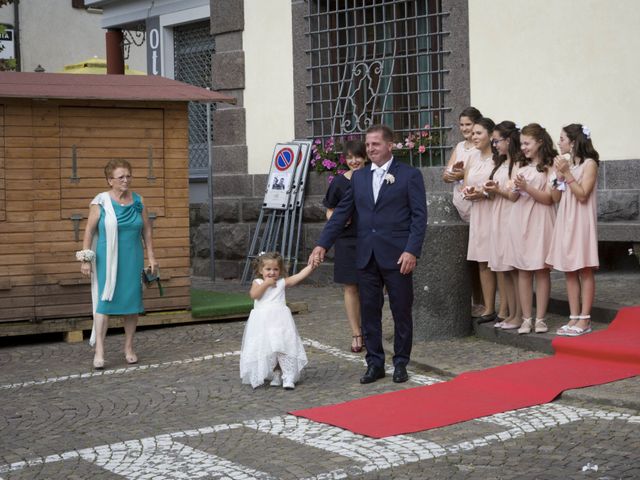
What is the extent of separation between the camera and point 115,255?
961 centimetres

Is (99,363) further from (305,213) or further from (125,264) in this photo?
(305,213)

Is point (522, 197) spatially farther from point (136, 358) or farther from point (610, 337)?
point (136, 358)

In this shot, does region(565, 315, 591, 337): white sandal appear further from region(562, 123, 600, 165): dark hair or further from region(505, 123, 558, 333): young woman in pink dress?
region(562, 123, 600, 165): dark hair

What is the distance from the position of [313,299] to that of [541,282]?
444cm

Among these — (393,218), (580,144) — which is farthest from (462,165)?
(393,218)

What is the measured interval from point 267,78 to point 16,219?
5.97m

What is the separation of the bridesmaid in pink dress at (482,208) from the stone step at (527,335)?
140 mm

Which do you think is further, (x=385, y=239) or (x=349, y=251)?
(x=349, y=251)

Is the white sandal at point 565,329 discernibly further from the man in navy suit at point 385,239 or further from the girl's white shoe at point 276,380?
the girl's white shoe at point 276,380

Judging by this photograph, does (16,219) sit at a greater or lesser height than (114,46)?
lesser

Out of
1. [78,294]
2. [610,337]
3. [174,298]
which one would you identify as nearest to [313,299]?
[174,298]

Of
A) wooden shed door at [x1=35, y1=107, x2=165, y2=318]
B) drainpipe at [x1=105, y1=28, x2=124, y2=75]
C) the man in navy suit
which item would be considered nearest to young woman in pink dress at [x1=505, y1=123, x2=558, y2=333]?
the man in navy suit

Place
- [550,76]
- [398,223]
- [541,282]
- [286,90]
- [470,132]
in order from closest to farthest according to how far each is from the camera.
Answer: [398,223] → [541,282] → [470,132] → [550,76] → [286,90]

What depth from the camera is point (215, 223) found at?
16.7m
